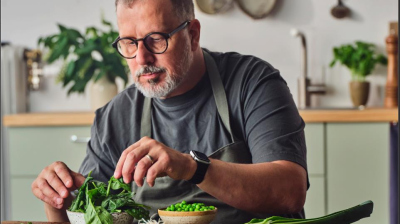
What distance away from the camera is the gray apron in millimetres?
1653

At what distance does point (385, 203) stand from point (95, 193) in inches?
81.5

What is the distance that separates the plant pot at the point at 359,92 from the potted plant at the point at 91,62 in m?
1.23

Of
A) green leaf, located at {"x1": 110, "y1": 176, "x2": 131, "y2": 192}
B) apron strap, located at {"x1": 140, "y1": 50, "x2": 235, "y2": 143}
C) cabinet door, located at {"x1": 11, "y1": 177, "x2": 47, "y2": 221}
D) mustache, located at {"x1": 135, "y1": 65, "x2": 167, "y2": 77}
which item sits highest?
mustache, located at {"x1": 135, "y1": 65, "x2": 167, "y2": 77}

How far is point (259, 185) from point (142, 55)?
1.49 ft

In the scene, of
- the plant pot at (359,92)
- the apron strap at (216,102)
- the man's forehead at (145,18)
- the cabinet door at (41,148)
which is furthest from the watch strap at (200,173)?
the plant pot at (359,92)

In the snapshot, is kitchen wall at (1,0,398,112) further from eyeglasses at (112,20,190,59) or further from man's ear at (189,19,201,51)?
eyeglasses at (112,20,190,59)

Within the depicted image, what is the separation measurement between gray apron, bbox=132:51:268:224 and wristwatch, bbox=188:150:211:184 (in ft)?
0.76

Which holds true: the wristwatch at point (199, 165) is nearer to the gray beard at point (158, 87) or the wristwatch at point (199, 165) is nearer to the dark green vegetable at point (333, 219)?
the dark green vegetable at point (333, 219)

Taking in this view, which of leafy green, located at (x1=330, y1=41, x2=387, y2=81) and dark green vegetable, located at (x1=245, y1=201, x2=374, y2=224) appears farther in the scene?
leafy green, located at (x1=330, y1=41, x2=387, y2=81)

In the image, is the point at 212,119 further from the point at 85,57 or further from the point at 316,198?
the point at 85,57

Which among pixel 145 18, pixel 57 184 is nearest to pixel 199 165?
pixel 57 184

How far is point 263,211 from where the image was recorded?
5.28ft

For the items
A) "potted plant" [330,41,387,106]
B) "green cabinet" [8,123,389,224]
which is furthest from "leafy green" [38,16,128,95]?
"potted plant" [330,41,387,106]

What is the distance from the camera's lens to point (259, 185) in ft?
5.07
